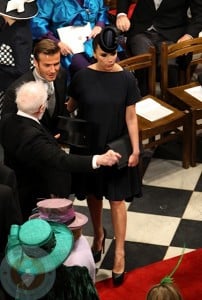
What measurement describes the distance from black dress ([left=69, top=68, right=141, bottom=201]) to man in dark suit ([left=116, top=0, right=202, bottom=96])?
2.06 metres

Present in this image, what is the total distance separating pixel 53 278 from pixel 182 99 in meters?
2.91

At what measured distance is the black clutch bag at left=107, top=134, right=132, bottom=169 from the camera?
4504 mm

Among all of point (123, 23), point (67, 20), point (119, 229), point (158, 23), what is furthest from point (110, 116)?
point (158, 23)

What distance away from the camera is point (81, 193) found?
4.70 m

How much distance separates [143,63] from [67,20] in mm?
879

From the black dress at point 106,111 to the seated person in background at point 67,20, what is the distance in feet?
6.09

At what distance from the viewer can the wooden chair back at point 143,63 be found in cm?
585

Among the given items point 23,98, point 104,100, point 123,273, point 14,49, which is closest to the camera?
point 23,98

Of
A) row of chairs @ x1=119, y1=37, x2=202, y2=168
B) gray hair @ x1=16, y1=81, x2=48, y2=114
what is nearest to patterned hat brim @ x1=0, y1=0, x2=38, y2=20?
row of chairs @ x1=119, y1=37, x2=202, y2=168

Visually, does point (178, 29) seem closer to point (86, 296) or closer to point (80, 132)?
point (80, 132)

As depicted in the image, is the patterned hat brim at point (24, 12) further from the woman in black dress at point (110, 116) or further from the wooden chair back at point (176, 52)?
the woman in black dress at point (110, 116)

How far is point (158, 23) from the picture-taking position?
6.73 m

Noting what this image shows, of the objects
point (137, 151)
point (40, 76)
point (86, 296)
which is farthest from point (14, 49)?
point (86, 296)

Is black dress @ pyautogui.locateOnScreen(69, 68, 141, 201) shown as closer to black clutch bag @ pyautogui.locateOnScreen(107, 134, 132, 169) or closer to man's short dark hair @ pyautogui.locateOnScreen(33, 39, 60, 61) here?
black clutch bag @ pyautogui.locateOnScreen(107, 134, 132, 169)
